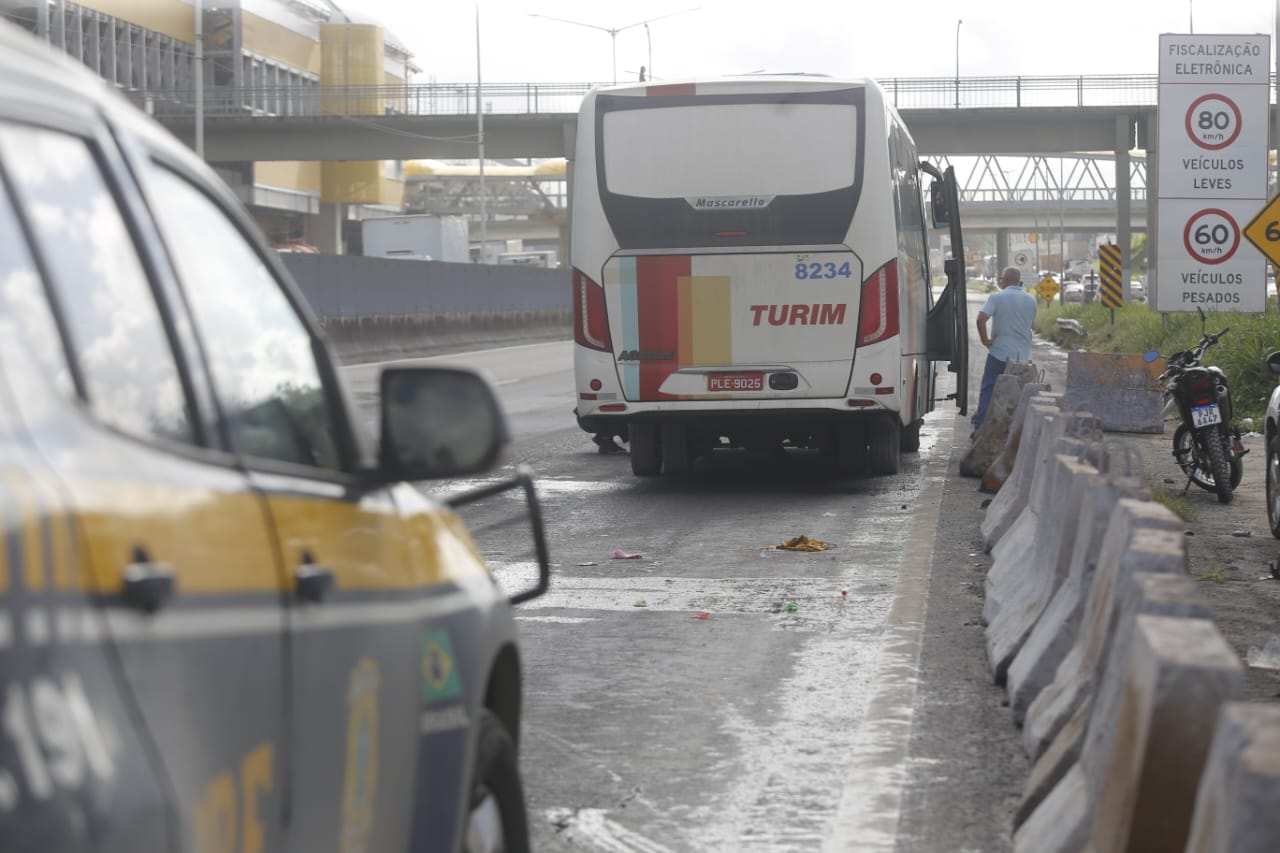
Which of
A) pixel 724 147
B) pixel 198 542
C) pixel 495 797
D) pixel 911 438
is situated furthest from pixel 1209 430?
pixel 198 542

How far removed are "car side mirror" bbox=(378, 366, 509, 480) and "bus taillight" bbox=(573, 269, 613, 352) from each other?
11264 millimetres

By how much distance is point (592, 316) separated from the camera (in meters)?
14.5

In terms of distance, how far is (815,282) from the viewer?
1437 cm

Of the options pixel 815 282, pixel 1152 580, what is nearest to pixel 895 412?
pixel 815 282

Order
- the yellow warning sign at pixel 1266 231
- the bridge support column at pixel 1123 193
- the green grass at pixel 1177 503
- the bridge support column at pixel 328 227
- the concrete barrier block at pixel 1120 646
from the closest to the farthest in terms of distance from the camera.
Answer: the concrete barrier block at pixel 1120 646, the green grass at pixel 1177 503, the yellow warning sign at pixel 1266 231, the bridge support column at pixel 1123 193, the bridge support column at pixel 328 227

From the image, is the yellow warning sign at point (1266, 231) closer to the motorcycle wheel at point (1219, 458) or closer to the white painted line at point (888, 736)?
the motorcycle wheel at point (1219, 458)

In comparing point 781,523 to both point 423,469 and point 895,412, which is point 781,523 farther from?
point 423,469

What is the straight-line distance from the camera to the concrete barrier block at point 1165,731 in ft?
11.7

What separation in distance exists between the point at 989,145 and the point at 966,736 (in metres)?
53.7

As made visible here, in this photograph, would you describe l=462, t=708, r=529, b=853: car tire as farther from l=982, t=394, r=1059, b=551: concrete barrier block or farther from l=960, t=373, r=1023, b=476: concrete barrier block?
l=960, t=373, r=1023, b=476: concrete barrier block

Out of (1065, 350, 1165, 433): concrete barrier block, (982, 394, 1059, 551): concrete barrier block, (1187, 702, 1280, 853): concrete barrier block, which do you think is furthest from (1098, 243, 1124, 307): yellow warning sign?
(1187, 702, 1280, 853): concrete barrier block

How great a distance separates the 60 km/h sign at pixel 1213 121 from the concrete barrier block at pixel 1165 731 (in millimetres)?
21510

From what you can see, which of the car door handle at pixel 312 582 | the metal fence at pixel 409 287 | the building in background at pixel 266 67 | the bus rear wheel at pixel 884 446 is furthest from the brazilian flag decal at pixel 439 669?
the building in background at pixel 266 67

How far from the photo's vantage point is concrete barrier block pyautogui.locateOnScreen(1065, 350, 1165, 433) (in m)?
21.1
